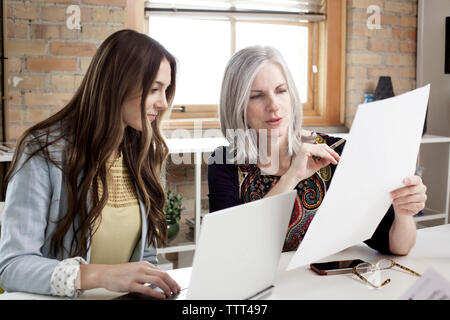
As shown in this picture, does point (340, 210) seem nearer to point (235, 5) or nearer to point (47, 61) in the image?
point (47, 61)

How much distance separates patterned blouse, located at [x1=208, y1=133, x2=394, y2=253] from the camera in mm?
1441

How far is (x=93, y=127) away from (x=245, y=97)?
18.1 inches

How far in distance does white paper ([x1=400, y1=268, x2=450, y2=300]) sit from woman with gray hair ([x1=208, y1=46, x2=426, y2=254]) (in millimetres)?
705

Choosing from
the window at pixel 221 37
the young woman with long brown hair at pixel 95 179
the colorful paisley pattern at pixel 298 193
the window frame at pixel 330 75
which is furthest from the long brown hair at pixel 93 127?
the window frame at pixel 330 75

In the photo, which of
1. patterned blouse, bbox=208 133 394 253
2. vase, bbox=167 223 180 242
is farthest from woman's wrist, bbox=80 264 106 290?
vase, bbox=167 223 180 242

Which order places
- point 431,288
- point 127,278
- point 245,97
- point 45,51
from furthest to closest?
point 45,51, point 245,97, point 127,278, point 431,288

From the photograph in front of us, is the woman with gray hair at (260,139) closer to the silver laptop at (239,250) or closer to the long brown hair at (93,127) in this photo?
the long brown hair at (93,127)

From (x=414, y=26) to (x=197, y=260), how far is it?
3136 millimetres

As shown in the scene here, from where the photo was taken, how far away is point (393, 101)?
2.69 ft

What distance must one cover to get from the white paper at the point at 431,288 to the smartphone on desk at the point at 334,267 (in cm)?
34

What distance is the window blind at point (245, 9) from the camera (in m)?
2.80

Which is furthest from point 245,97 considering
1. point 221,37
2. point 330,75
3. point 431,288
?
point 330,75

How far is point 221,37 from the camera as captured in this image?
117 inches

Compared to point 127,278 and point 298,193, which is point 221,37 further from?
point 127,278
